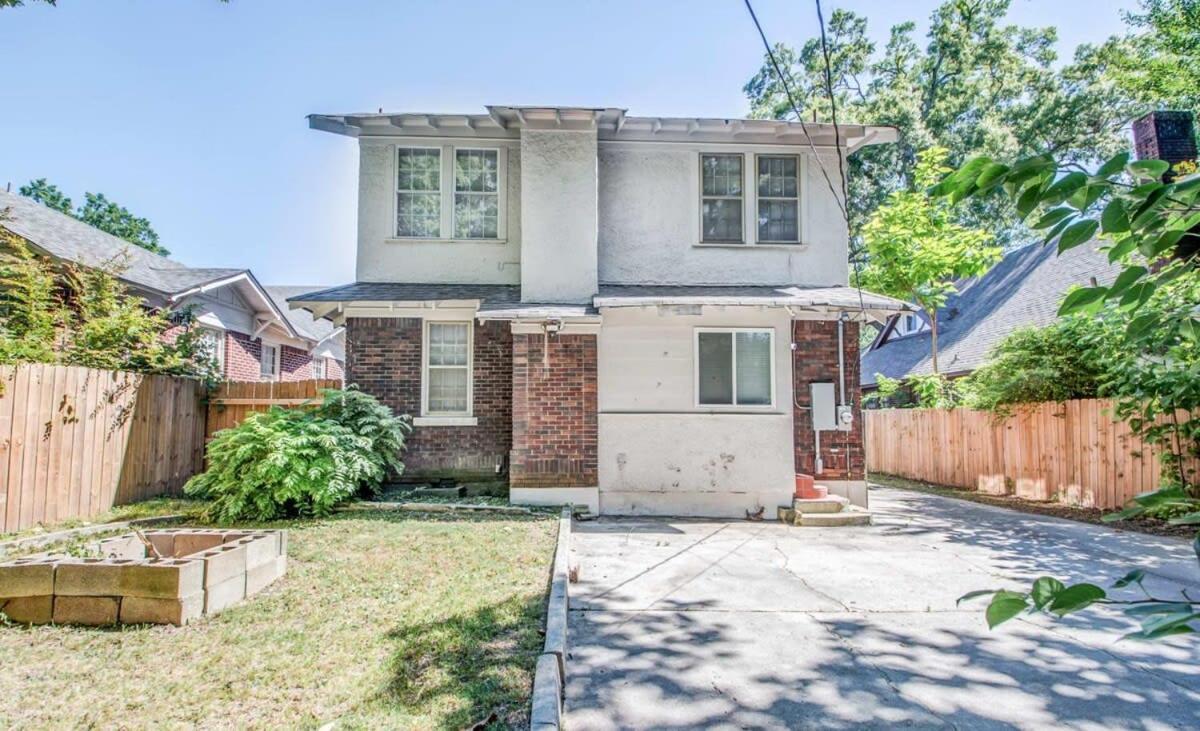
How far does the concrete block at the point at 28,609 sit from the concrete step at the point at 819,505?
332 inches

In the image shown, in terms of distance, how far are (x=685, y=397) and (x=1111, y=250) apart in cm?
835

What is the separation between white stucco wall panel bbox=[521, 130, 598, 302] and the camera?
32.9 feet

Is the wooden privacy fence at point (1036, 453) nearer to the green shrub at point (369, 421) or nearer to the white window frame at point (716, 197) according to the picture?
the white window frame at point (716, 197)

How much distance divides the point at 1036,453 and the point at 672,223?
858 centimetres

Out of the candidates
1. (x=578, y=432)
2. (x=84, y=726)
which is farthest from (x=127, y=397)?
(x=84, y=726)

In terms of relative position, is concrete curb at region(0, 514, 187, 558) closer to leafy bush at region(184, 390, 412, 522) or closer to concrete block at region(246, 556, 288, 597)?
leafy bush at region(184, 390, 412, 522)

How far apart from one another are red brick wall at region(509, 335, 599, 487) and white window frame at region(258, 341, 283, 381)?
12913 mm

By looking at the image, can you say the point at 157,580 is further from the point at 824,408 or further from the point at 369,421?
the point at 824,408

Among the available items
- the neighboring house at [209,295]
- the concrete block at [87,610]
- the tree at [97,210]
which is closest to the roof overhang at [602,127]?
the neighboring house at [209,295]

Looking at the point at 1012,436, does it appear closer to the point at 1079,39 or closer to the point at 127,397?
the point at 127,397

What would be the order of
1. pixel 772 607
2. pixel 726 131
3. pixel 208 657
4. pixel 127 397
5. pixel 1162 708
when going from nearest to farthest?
pixel 1162 708 → pixel 208 657 → pixel 772 607 → pixel 127 397 → pixel 726 131

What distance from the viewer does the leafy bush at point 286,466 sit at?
26.0ft

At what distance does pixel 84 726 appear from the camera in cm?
294

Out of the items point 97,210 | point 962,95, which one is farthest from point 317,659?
point 97,210
